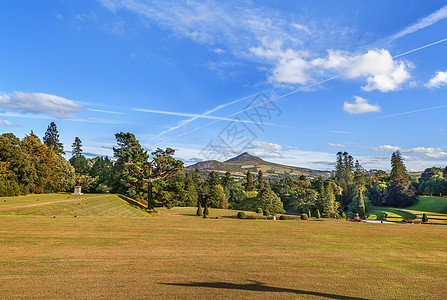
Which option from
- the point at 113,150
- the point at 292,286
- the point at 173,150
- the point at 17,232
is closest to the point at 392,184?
the point at 173,150

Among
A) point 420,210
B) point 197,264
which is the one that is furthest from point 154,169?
point 420,210

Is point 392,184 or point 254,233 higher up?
point 392,184

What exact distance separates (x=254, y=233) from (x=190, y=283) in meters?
14.4

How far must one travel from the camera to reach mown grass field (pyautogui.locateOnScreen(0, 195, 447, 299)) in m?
10.0

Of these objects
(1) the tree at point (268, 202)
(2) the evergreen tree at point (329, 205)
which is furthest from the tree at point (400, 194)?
(1) the tree at point (268, 202)

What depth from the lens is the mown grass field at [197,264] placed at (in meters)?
10.0

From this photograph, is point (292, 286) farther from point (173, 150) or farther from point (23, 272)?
point (173, 150)

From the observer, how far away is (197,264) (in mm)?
13578

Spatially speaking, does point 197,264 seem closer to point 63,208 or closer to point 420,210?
point 63,208

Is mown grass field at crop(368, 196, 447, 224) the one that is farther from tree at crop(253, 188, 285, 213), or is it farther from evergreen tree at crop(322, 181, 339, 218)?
tree at crop(253, 188, 285, 213)

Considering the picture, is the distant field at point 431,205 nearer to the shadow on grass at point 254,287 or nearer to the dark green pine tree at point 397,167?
the dark green pine tree at point 397,167

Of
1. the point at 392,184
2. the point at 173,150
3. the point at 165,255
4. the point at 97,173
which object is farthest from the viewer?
the point at 392,184

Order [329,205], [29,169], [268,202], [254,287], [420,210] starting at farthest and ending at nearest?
[420,210]
[329,205]
[268,202]
[29,169]
[254,287]

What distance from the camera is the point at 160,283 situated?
1054 centimetres
